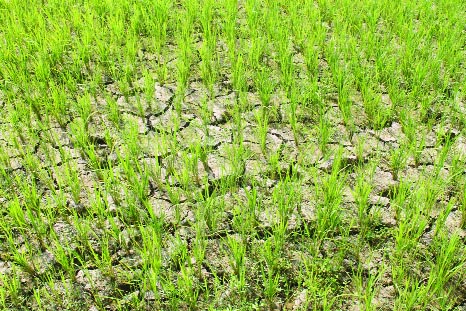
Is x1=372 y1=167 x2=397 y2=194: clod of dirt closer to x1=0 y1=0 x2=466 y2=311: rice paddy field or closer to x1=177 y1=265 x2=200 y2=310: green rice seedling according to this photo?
x1=0 y1=0 x2=466 y2=311: rice paddy field

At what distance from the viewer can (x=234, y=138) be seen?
8.22ft

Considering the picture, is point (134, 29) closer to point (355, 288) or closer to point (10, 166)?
point (10, 166)

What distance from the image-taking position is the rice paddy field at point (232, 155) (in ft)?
6.48

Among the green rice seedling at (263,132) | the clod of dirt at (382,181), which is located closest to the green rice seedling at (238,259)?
the green rice seedling at (263,132)

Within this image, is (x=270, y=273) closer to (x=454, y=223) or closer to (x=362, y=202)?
(x=362, y=202)

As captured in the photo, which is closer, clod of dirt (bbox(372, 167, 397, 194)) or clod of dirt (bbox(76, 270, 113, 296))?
clod of dirt (bbox(76, 270, 113, 296))

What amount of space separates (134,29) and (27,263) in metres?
1.93

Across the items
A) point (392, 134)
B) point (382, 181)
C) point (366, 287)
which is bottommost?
point (366, 287)

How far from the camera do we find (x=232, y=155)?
253 cm

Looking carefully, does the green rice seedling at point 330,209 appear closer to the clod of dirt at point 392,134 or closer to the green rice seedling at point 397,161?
the green rice seedling at point 397,161

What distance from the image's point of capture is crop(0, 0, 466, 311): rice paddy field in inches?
77.8

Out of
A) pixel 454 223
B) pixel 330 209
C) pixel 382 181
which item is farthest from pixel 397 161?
pixel 330 209

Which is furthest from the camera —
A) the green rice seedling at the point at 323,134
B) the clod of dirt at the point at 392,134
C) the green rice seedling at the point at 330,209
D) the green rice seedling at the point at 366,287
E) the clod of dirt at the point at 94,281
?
the clod of dirt at the point at 392,134

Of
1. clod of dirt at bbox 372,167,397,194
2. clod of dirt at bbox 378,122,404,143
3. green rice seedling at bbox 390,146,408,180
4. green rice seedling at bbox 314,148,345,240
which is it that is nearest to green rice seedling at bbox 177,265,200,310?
green rice seedling at bbox 314,148,345,240
